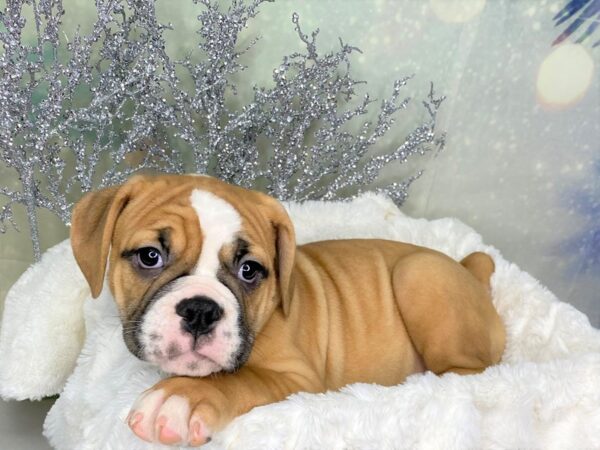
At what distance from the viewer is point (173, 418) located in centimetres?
181

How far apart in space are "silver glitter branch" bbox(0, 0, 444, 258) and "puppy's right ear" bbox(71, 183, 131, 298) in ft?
3.21

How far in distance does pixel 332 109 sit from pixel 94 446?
2.00 m

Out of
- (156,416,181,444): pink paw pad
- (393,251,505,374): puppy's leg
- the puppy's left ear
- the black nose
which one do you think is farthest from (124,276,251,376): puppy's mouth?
→ (393,251,505,374): puppy's leg

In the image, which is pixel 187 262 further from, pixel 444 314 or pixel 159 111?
pixel 159 111

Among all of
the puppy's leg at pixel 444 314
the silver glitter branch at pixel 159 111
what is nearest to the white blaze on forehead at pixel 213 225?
the puppy's leg at pixel 444 314

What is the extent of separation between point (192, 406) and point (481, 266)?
5.89 ft

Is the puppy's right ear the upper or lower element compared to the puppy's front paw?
upper

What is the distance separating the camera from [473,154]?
14.5 feet

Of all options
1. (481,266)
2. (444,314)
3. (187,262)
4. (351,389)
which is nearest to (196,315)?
(187,262)

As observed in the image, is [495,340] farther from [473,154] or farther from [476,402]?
[473,154]

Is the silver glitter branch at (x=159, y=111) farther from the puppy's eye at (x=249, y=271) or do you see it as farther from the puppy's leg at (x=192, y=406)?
the puppy's leg at (x=192, y=406)

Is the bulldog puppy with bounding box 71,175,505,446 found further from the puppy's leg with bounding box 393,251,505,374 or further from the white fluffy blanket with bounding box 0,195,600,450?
the white fluffy blanket with bounding box 0,195,600,450

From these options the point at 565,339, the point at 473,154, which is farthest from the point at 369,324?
the point at 473,154

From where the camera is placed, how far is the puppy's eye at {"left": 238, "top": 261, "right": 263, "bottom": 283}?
226 cm
